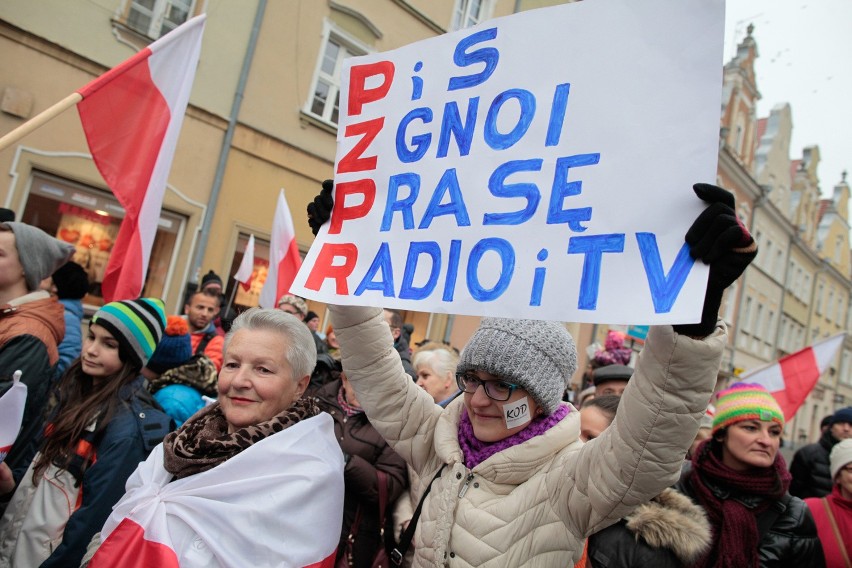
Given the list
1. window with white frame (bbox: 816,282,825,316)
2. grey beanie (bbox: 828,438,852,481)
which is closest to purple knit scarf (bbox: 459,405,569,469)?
grey beanie (bbox: 828,438,852,481)

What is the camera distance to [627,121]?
133 centimetres

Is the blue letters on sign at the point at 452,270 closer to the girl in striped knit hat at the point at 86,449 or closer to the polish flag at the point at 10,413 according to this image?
the polish flag at the point at 10,413

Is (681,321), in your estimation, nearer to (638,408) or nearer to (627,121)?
(638,408)

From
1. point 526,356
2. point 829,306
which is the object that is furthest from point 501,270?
point 829,306

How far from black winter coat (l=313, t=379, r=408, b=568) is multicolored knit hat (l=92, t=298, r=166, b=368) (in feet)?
2.70

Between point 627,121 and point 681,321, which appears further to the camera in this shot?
point 627,121

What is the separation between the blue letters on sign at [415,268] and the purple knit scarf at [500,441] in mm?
532

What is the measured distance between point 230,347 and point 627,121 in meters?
1.47

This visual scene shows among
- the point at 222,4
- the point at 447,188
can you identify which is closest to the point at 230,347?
the point at 447,188

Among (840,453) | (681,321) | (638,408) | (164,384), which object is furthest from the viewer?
(164,384)

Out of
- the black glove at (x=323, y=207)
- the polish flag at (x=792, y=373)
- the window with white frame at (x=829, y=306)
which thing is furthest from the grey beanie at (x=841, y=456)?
the window with white frame at (x=829, y=306)

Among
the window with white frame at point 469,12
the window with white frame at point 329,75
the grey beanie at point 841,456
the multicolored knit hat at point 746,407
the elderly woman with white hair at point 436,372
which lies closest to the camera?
the multicolored knit hat at point 746,407

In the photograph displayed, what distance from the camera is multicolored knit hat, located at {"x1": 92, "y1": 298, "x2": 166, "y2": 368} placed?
7.96 ft

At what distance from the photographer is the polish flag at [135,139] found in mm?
3338
